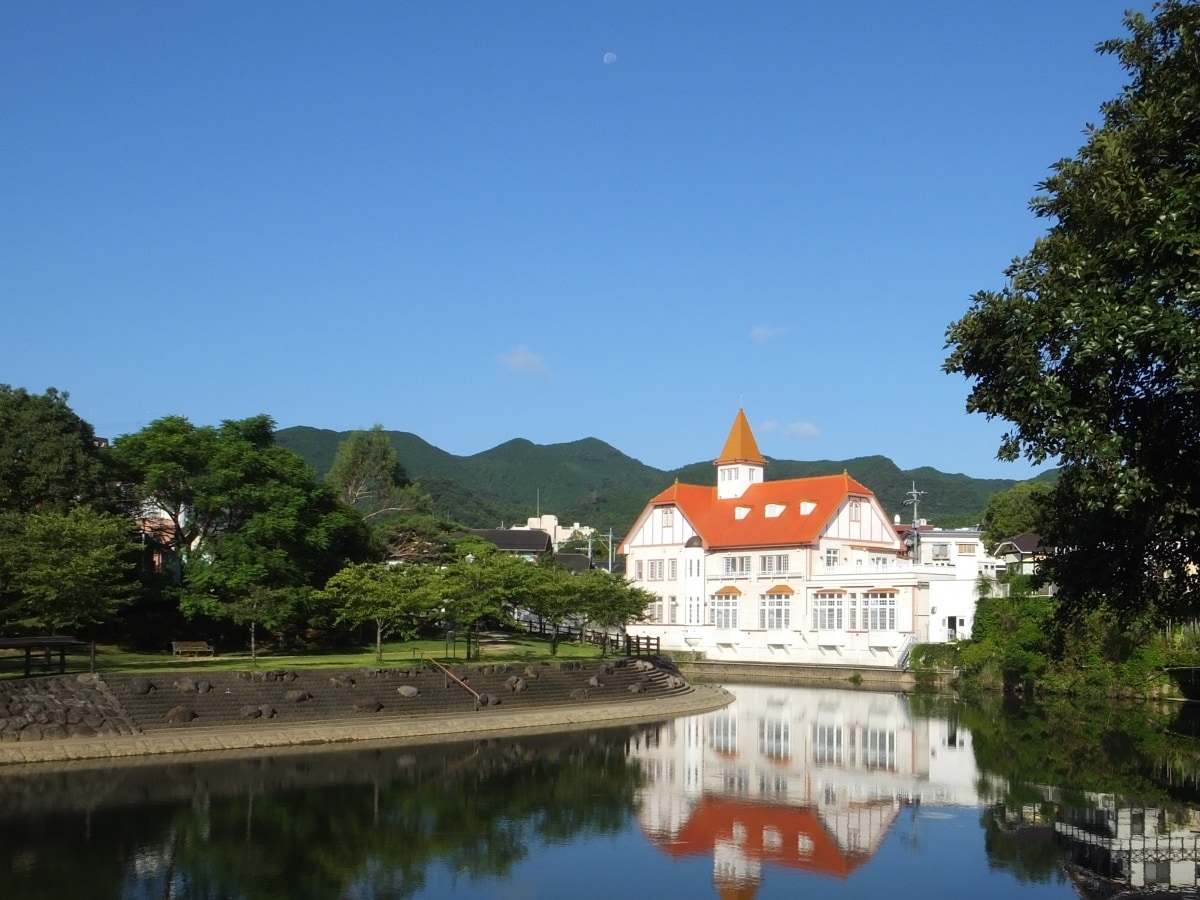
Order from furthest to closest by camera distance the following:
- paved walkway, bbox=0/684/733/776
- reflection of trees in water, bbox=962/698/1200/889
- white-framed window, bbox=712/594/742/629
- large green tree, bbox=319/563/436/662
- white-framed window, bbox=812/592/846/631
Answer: white-framed window, bbox=712/594/742/629
white-framed window, bbox=812/592/846/631
large green tree, bbox=319/563/436/662
paved walkway, bbox=0/684/733/776
reflection of trees in water, bbox=962/698/1200/889

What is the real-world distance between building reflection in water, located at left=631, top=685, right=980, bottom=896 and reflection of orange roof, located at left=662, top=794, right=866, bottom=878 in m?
0.02

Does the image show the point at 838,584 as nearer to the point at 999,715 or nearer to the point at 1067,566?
the point at 999,715

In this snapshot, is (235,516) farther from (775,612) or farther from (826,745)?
(775,612)

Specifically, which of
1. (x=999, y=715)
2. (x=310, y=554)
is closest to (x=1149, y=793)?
(x=999, y=715)

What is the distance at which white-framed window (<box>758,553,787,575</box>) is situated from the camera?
55.8 meters

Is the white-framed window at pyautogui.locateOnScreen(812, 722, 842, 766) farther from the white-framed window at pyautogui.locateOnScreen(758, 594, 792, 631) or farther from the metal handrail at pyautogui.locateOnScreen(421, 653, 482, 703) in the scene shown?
the white-framed window at pyautogui.locateOnScreen(758, 594, 792, 631)

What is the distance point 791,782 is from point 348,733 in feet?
36.2

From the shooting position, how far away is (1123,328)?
13727mm

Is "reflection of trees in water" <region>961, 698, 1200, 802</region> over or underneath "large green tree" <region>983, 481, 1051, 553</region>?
underneath

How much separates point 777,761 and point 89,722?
1562 centimetres

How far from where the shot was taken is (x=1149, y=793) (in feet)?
77.3

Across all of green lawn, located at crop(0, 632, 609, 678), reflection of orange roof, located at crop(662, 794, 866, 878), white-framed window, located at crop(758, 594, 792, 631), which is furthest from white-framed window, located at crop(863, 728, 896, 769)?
white-framed window, located at crop(758, 594, 792, 631)

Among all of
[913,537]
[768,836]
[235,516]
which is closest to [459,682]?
[235,516]

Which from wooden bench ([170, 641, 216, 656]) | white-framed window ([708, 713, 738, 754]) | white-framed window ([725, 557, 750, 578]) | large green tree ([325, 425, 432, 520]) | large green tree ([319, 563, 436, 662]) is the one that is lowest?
white-framed window ([708, 713, 738, 754])
